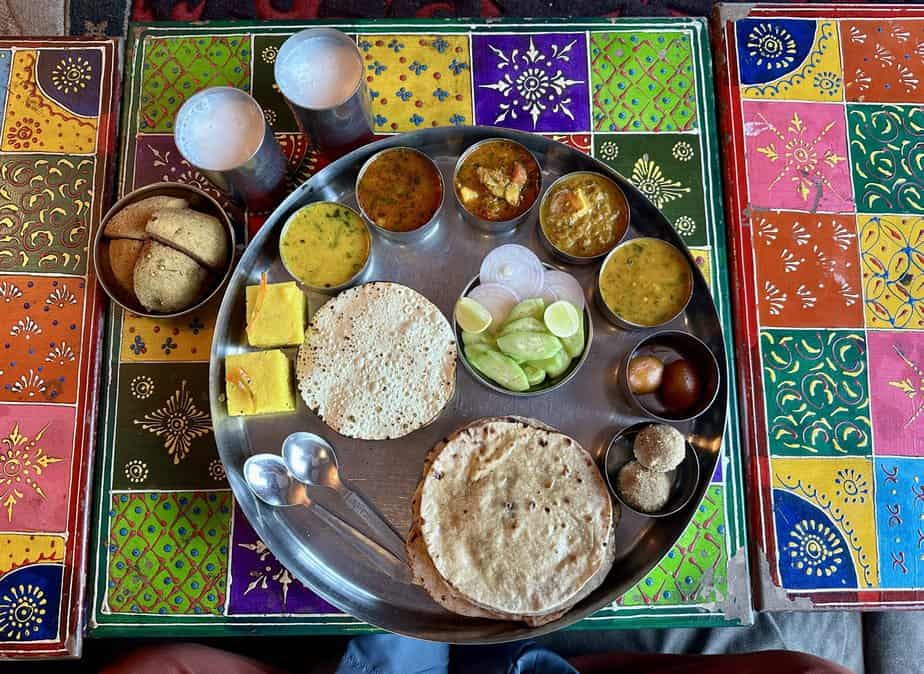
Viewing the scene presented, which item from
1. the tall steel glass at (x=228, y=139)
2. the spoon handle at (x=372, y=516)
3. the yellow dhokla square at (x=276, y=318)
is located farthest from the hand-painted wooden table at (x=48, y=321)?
the spoon handle at (x=372, y=516)

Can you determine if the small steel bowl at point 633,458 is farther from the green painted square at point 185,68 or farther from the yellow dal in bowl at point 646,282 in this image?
the green painted square at point 185,68

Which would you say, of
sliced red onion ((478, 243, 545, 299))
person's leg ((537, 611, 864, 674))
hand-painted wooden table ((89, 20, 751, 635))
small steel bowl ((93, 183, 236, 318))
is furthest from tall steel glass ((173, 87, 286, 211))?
person's leg ((537, 611, 864, 674))

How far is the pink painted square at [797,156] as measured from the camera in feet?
7.66

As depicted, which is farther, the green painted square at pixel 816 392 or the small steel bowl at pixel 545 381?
the green painted square at pixel 816 392

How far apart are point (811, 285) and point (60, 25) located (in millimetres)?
3511

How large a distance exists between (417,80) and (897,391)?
81.2 inches

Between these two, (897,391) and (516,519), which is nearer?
(516,519)

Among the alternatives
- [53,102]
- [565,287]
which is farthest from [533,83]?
[53,102]

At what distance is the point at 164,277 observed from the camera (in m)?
2.00

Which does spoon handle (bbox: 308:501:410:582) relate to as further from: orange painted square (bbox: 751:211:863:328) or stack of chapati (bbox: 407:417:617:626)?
orange painted square (bbox: 751:211:863:328)

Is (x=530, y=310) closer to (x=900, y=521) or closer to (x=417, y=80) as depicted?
(x=417, y=80)

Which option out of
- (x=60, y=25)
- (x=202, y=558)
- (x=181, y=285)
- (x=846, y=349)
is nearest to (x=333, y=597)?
(x=202, y=558)

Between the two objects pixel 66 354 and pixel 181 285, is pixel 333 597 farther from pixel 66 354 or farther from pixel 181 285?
pixel 66 354

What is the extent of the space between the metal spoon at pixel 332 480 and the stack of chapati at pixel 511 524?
0.25 ft
